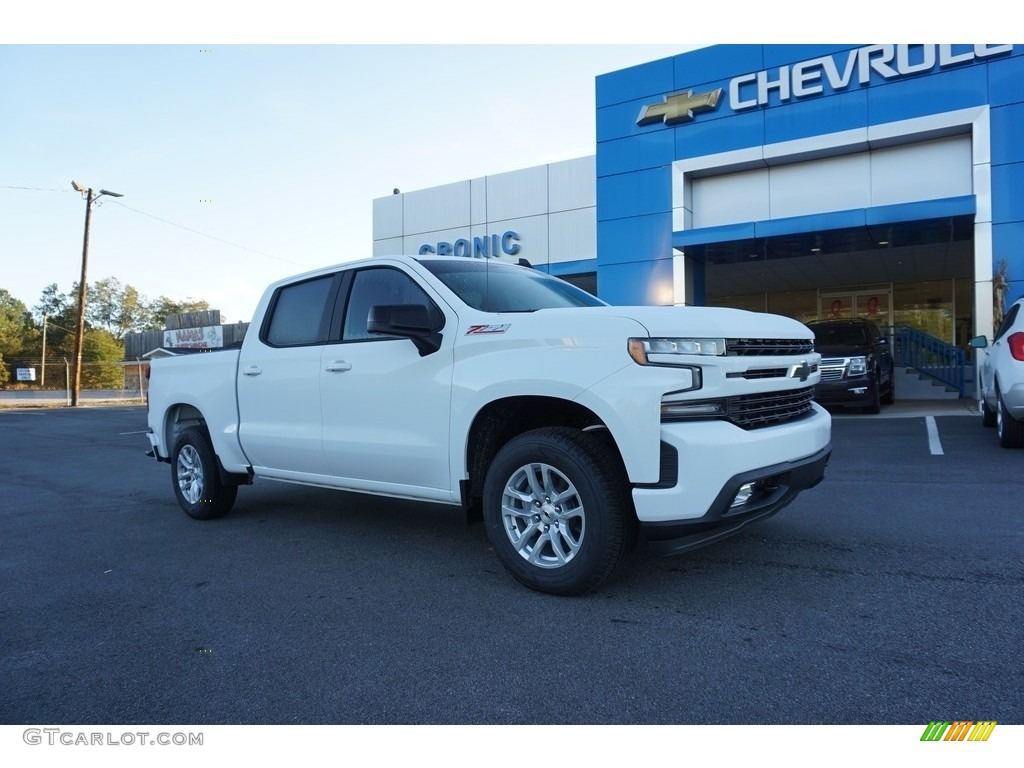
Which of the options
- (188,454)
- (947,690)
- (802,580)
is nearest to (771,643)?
(947,690)

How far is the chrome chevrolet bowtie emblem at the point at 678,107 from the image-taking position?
16641 millimetres

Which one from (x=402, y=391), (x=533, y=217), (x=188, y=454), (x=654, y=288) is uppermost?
(x=533, y=217)

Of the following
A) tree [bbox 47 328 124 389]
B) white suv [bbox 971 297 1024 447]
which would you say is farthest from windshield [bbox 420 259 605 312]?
tree [bbox 47 328 124 389]

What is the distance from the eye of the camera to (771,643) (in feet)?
9.39

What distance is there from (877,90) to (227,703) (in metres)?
16.9

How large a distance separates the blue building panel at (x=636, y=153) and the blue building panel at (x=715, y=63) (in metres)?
1.32

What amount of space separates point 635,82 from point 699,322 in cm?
1649

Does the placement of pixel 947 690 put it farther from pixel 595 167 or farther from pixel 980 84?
pixel 595 167

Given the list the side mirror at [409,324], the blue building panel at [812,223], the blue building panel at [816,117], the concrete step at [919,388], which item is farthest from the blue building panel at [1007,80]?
the side mirror at [409,324]

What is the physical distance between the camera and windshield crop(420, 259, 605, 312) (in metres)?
4.09

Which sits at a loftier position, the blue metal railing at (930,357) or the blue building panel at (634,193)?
the blue building panel at (634,193)

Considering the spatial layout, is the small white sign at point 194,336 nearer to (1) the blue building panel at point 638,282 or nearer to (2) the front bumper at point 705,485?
(1) the blue building panel at point 638,282

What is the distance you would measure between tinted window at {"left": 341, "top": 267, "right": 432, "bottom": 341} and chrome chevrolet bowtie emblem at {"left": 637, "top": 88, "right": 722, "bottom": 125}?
1453cm

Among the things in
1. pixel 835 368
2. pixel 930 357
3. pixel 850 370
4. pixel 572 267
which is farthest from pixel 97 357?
pixel 850 370
